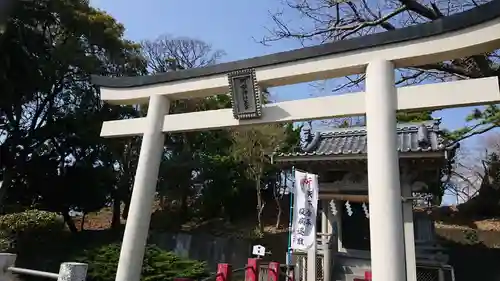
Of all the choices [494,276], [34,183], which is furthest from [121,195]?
[494,276]

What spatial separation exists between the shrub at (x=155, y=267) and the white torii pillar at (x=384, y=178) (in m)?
5.08

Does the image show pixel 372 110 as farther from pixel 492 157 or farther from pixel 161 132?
pixel 492 157

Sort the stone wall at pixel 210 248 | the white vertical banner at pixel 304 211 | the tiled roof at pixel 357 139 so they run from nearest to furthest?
the white vertical banner at pixel 304 211 < the tiled roof at pixel 357 139 < the stone wall at pixel 210 248

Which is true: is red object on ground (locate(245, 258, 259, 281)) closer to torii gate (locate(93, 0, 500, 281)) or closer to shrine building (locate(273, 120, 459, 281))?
shrine building (locate(273, 120, 459, 281))

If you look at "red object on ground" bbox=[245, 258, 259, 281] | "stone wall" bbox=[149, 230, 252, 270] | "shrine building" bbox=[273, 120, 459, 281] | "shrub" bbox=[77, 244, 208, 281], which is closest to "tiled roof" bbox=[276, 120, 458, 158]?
"shrine building" bbox=[273, 120, 459, 281]

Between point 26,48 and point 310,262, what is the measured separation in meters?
13.7

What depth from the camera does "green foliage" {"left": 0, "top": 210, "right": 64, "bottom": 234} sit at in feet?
42.9

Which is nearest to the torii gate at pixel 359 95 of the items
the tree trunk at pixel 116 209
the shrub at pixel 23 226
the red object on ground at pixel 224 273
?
the red object on ground at pixel 224 273

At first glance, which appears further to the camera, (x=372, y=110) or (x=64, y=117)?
(x=64, y=117)

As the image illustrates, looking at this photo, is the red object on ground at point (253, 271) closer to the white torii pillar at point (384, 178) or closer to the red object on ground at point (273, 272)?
the red object on ground at point (273, 272)

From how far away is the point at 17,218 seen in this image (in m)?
13.2

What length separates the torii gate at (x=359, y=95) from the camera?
12.5 feet

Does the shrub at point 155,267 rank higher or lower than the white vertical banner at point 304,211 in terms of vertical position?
lower

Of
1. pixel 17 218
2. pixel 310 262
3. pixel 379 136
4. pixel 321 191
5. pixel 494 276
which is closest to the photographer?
pixel 379 136
